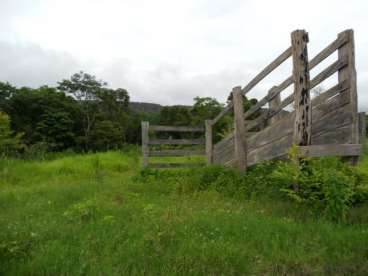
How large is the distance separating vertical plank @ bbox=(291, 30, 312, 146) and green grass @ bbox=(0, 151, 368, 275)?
1.01m

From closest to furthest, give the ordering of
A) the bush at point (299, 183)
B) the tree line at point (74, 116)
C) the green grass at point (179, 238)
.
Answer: the green grass at point (179, 238), the bush at point (299, 183), the tree line at point (74, 116)

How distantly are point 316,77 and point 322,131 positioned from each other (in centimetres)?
87

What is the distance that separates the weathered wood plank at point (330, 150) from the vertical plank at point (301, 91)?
20 cm

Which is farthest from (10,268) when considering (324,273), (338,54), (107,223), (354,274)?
(338,54)

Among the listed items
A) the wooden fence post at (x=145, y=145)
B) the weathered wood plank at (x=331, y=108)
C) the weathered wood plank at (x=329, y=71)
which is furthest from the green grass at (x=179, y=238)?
the wooden fence post at (x=145, y=145)

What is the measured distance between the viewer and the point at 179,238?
133 inches

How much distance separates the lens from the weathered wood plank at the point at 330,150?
14.5 ft

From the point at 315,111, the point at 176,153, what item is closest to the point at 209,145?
the point at 176,153

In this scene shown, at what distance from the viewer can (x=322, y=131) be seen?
198 inches

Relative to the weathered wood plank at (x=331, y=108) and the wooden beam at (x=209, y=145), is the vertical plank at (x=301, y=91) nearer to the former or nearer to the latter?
the weathered wood plank at (x=331, y=108)

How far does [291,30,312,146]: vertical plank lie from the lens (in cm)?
495

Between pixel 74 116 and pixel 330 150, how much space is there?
33135mm

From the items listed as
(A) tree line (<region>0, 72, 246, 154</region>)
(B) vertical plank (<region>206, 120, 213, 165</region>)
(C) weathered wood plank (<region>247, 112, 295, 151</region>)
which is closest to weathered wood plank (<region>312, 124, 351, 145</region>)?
(C) weathered wood plank (<region>247, 112, 295, 151</region>)

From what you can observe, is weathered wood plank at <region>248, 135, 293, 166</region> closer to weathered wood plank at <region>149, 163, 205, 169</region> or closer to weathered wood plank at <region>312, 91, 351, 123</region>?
weathered wood plank at <region>312, 91, 351, 123</region>
